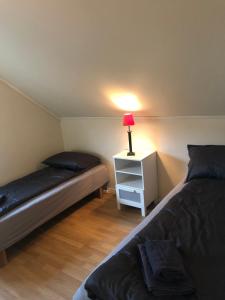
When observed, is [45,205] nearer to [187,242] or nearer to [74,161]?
[74,161]

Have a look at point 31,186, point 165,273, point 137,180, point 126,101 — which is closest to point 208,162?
point 137,180

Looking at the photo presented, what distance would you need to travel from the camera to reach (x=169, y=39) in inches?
65.3

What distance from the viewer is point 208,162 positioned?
2283 millimetres

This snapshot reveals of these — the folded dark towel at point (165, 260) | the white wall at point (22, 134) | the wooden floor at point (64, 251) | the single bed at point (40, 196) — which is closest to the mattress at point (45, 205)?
the single bed at point (40, 196)

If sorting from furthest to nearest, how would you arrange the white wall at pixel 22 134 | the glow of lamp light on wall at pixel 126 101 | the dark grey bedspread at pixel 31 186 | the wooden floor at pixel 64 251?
1. the white wall at pixel 22 134
2. the glow of lamp light on wall at pixel 126 101
3. the dark grey bedspread at pixel 31 186
4. the wooden floor at pixel 64 251

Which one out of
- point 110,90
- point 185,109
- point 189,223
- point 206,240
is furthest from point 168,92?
point 206,240

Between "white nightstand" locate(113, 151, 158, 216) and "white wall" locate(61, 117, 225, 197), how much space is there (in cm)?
16

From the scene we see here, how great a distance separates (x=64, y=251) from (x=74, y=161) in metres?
1.18

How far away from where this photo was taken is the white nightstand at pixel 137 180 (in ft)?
9.07

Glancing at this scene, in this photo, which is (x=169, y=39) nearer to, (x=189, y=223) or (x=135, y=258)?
(x=189, y=223)

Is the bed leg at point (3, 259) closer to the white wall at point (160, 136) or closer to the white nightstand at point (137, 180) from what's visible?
the white nightstand at point (137, 180)

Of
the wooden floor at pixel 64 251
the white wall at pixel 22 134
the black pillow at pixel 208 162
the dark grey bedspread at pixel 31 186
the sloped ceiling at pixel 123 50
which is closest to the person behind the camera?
the sloped ceiling at pixel 123 50

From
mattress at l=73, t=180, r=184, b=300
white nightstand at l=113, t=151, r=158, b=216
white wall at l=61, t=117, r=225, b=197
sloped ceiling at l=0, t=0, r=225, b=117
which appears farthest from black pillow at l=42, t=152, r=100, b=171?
mattress at l=73, t=180, r=184, b=300

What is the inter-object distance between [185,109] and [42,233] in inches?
80.3
